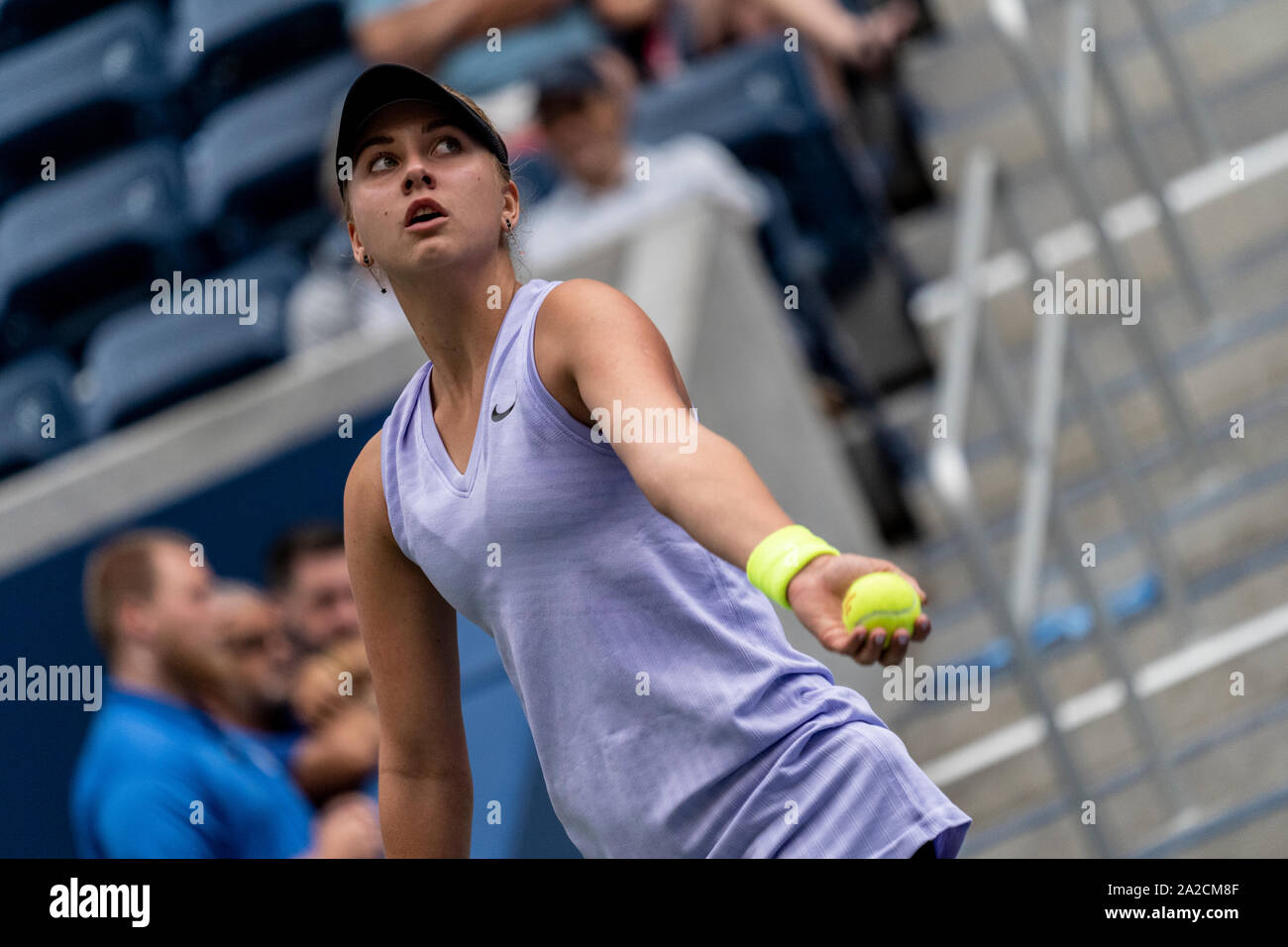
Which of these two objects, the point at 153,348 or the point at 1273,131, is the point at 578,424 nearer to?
the point at 153,348

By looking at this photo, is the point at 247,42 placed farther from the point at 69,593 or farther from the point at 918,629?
Result: the point at 918,629

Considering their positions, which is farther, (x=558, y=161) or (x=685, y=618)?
(x=558, y=161)

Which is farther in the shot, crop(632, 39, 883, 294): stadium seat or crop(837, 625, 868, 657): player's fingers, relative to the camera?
crop(632, 39, 883, 294): stadium seat

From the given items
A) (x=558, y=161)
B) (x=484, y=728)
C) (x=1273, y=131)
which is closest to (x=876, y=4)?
(x=1273, y=131)

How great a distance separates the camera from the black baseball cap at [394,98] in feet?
4.02

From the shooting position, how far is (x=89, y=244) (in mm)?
4438

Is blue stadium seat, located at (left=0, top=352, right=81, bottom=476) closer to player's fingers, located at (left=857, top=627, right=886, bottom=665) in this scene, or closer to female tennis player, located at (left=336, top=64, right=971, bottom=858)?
female tennis player, located at (left=336, top=64, right=971, bottom=858)

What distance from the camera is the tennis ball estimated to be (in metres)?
0.95

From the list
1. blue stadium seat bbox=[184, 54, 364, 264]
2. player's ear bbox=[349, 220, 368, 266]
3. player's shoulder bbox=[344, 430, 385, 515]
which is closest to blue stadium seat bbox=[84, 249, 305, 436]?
blue stadium seat bbox=[184, 54, 364, 264]

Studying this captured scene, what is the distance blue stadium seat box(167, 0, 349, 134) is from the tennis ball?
377 cm

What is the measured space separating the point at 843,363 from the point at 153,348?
156 cm

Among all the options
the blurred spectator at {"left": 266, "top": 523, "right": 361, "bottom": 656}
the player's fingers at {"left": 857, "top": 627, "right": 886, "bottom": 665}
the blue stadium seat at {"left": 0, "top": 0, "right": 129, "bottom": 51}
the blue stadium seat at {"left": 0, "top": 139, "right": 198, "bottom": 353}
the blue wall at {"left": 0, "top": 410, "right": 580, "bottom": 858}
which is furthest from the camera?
the blue stadium seat at {"left": 0, "top": 0, "right": 129, "bottom": 51}

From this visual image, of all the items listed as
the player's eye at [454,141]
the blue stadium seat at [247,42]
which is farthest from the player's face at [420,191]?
the blue stadium seat at [247,42]

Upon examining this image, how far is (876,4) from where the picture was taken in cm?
442
